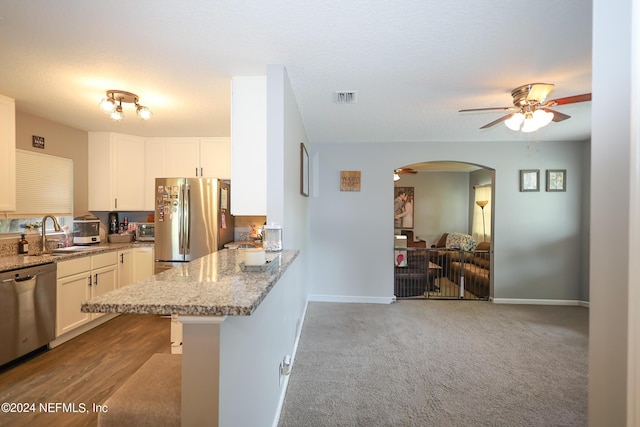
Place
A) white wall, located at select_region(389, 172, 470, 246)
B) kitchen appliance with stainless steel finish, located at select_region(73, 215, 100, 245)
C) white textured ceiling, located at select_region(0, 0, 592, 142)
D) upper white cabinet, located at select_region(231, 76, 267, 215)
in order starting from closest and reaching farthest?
white textured ceiling, located at select_region(0, 0, 592, 142), upper white cabinet, located at select_region(231, 76, 267, 215), kitchen appliance with stainless steel finish, located at select_region(73, 215, 100, 245), white wall, located at select_region(389, 172, 470, 246)

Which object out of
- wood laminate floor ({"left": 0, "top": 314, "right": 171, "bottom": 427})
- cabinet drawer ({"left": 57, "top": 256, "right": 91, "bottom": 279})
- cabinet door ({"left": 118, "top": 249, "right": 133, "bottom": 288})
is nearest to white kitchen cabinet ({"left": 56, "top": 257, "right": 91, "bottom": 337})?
cabinet drawer ({"left": 57, "top": 256, "right": 91, "bottom": 279})

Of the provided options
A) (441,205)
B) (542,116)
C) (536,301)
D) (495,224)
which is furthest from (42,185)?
(441,205)

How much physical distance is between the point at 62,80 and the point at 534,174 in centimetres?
562

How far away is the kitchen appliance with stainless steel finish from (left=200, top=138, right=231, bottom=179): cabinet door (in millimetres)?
1550

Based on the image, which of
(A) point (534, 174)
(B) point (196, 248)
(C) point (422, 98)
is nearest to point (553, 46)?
(C) point (422, 98)

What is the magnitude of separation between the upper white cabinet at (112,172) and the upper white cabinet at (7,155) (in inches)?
43.8

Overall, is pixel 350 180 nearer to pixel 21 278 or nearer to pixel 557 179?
pixel 557 179

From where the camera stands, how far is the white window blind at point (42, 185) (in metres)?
3.07

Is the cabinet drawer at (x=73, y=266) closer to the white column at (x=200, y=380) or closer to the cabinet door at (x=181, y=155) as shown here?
the cabinet door at (x=181, y=155)

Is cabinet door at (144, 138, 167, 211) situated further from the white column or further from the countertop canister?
the white column

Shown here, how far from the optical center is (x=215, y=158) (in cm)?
407

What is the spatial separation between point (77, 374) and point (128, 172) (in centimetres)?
259

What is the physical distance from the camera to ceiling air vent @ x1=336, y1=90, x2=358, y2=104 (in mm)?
2553

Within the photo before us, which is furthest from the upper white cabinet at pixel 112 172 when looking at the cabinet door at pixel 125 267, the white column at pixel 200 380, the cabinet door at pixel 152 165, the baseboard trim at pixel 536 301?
the baseboard trim at pixel 536 301
